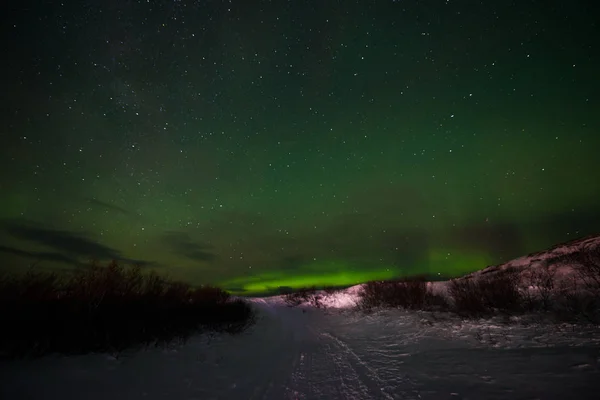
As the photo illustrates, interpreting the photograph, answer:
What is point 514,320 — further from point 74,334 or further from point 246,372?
point 74,334

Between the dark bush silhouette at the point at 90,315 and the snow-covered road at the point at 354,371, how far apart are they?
33cm

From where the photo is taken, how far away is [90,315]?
4926 mm

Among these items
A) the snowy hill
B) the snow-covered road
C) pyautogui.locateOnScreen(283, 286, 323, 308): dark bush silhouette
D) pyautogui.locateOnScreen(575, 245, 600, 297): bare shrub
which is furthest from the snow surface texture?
pyautogui.locateOnScreen(283, 286, 323, 308): dark bush silhouette

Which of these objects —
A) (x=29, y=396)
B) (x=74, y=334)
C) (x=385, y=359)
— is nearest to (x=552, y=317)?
(x=385, y=359)

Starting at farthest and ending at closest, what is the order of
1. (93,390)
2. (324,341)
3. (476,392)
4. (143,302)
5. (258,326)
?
(258,326) < (324,341) < (143,302) < (93,390) < (476,392)

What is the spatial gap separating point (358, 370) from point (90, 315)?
5316 millimetres

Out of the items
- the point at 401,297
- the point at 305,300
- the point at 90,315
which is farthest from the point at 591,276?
the point at 305,300

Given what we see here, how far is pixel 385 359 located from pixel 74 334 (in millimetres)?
5855

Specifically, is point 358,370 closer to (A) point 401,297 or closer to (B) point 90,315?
(B) point 90,315

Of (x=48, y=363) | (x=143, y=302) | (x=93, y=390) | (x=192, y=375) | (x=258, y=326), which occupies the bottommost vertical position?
(x=258, y=326)

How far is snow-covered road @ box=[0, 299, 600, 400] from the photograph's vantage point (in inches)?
123

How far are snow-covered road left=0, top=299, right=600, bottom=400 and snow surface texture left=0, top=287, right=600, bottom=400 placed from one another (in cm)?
1

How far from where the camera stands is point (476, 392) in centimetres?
301

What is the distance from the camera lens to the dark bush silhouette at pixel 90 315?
3959mm
